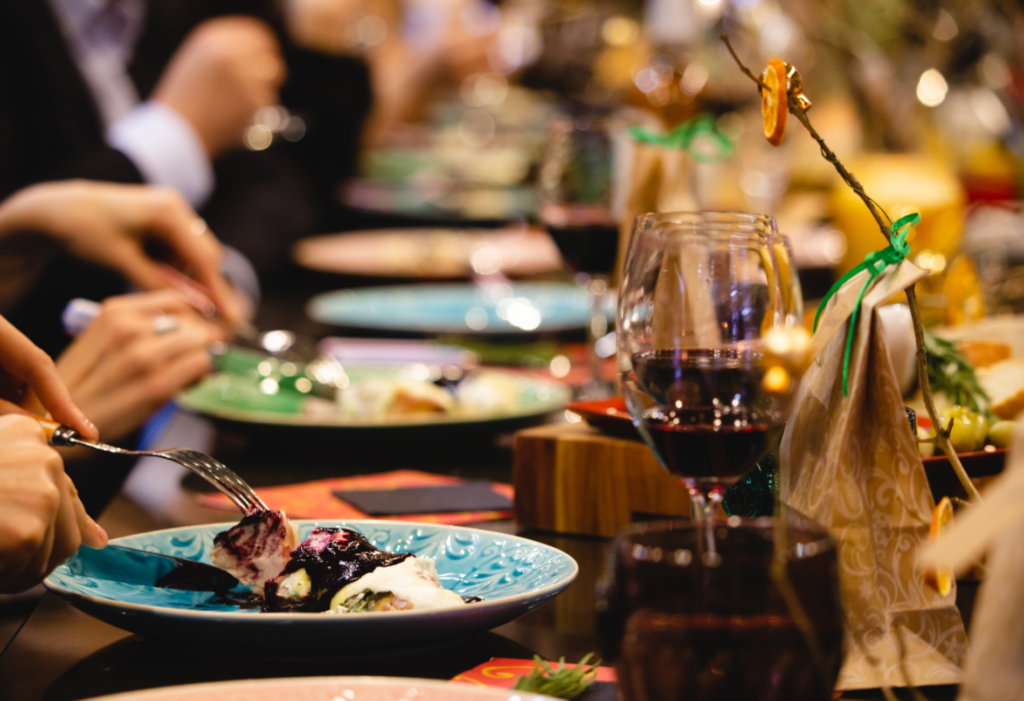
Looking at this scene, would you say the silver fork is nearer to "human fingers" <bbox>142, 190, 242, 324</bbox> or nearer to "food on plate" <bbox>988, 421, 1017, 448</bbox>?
"food on plate" <bbox>988, 421, 1017, 448</bbox>

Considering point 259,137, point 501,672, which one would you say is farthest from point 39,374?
point 259,137

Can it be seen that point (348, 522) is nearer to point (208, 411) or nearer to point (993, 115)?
point (208, 411)

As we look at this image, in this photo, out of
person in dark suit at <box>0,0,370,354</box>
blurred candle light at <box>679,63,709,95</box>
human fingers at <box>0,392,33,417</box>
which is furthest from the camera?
person in dark suit at <box>0,0,370,354</box>

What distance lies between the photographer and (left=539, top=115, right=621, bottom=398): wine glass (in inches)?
54.4

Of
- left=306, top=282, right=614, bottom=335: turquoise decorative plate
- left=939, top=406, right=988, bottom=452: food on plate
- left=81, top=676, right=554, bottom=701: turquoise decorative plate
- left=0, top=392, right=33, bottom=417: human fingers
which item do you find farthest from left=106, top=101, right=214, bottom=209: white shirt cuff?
left=81, top=676, right=554, bottom=701: turquoise decorative plate

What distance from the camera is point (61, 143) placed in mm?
2422

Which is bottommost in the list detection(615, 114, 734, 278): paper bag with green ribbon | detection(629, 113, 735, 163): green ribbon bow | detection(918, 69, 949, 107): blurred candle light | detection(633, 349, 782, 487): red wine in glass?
detection(633, 349, 782, 487): red wine in glass

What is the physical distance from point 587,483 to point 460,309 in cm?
121

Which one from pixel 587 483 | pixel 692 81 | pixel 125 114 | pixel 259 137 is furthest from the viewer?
pixel 259 137

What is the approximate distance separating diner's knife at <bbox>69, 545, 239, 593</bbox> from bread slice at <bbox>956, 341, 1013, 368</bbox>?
2.16 feet

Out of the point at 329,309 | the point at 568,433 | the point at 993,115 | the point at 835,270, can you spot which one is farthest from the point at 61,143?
the point at 993,115

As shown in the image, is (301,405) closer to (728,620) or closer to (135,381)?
(135,381)

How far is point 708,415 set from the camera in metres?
0.55

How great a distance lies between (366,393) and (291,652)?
2.34 ft
